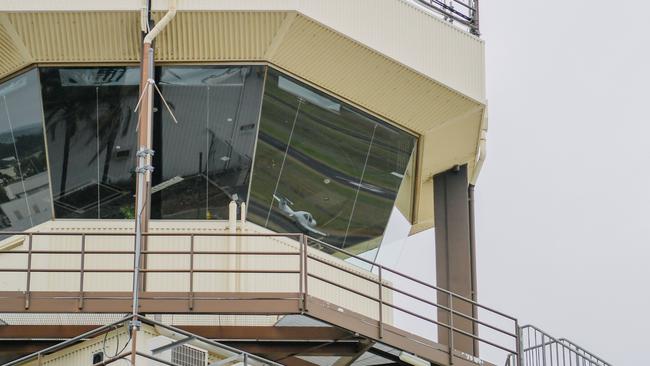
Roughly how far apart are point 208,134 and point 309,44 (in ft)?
7.17

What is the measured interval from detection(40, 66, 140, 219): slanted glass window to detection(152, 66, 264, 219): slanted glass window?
0.58 m

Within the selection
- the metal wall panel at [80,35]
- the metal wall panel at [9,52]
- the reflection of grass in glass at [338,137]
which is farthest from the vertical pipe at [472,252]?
the metal wall panel at [9,52]

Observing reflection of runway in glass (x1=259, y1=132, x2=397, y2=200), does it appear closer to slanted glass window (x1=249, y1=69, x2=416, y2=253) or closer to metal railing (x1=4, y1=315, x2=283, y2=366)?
slanted glass window (x1=249, y1=69, x2=416, y2=253)

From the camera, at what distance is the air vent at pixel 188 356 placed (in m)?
25.0

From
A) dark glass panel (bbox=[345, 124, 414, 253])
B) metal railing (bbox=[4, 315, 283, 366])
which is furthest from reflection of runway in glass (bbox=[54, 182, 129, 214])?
dark glass panel (bbox=[345, 124, 414, 253])

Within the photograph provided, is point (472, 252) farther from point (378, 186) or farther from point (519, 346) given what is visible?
point (519, 346)

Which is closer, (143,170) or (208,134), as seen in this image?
(143,170)

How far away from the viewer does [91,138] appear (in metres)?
28.1

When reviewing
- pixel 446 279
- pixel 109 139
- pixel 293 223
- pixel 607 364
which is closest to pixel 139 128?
pixel 109 139

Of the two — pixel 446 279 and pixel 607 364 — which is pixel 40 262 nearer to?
pixel 446 279

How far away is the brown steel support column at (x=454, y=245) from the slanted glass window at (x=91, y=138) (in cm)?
599

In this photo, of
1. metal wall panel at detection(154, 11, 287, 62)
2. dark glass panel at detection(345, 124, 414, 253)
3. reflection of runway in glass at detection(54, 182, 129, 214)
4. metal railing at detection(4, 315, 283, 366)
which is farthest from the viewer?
dark glass panel at detection(345, 124, 414, 253)

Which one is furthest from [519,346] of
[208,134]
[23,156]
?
[23,156]

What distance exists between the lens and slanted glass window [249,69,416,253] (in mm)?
28125
